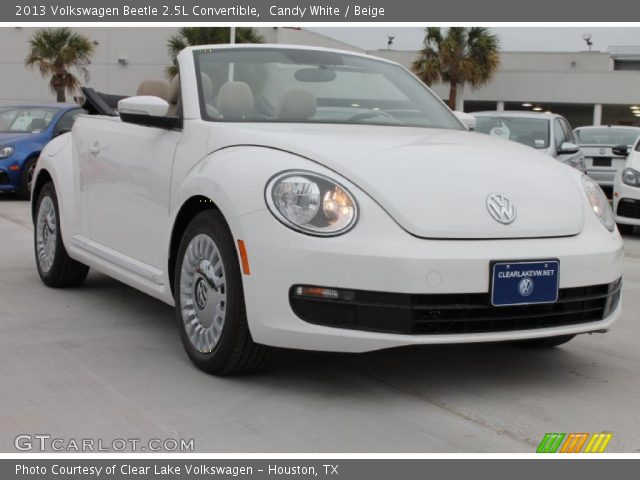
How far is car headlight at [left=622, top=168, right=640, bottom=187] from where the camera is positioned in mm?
10766

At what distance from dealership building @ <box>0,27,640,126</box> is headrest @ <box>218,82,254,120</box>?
2903 centimetres

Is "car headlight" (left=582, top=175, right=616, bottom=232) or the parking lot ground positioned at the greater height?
"car headlight" (left=582, top=175, right=616, bottom=232)

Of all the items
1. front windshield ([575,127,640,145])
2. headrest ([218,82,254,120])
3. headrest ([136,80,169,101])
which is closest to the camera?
headrest ([218,82,254,120])

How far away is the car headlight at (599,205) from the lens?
14.1 feet

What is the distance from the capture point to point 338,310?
3.73 metres

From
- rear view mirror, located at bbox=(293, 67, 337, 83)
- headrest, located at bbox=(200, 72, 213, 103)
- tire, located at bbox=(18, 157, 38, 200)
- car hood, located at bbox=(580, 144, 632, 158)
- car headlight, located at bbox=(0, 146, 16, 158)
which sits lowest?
Answer: tire, located at bbox=(18, 157, 38, 200)

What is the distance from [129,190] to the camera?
16.3ft

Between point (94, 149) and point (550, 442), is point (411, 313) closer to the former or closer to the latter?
point (550, 442)

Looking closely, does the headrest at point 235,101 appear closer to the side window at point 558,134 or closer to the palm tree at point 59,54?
the side window at point 558,134

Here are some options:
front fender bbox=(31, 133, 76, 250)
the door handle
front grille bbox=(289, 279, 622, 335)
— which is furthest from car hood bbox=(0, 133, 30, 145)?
front grille bbox=(289, 279, 622, 335)

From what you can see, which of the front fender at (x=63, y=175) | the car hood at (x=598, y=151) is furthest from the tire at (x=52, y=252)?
the car hood at (x=598, y=151)

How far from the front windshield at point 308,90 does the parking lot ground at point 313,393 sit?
3.85 feet

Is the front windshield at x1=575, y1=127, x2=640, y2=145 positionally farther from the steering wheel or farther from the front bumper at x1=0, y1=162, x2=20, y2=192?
the steering wheel
